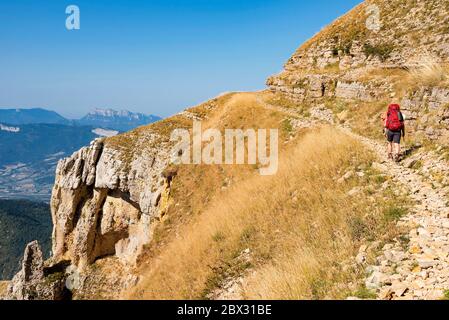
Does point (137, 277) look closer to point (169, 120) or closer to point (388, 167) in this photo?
point (169, 120)

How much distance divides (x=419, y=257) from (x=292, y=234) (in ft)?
17.4

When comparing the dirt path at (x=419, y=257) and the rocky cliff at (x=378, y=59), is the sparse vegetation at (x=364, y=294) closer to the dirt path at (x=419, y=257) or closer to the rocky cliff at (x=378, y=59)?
the dirt path at (x=419, y=257)

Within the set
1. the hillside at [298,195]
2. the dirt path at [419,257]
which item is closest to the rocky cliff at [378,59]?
the hillside at [298,195]

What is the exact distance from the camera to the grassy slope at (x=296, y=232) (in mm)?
9094

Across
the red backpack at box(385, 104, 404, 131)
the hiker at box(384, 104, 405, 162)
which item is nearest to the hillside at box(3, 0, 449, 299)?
the hiker at box(384, 104, 405, 162)

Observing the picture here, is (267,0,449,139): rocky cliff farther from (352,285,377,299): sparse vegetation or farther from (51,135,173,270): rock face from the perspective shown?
(51,135,173,270): rock face

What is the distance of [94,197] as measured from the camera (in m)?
48.1

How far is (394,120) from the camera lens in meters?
16.6

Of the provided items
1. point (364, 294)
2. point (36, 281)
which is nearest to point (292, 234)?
point (364, 294)

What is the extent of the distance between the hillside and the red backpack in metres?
1.46

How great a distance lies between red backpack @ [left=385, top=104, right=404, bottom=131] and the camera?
16.3 m

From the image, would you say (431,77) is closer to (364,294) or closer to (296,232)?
(296,232)
